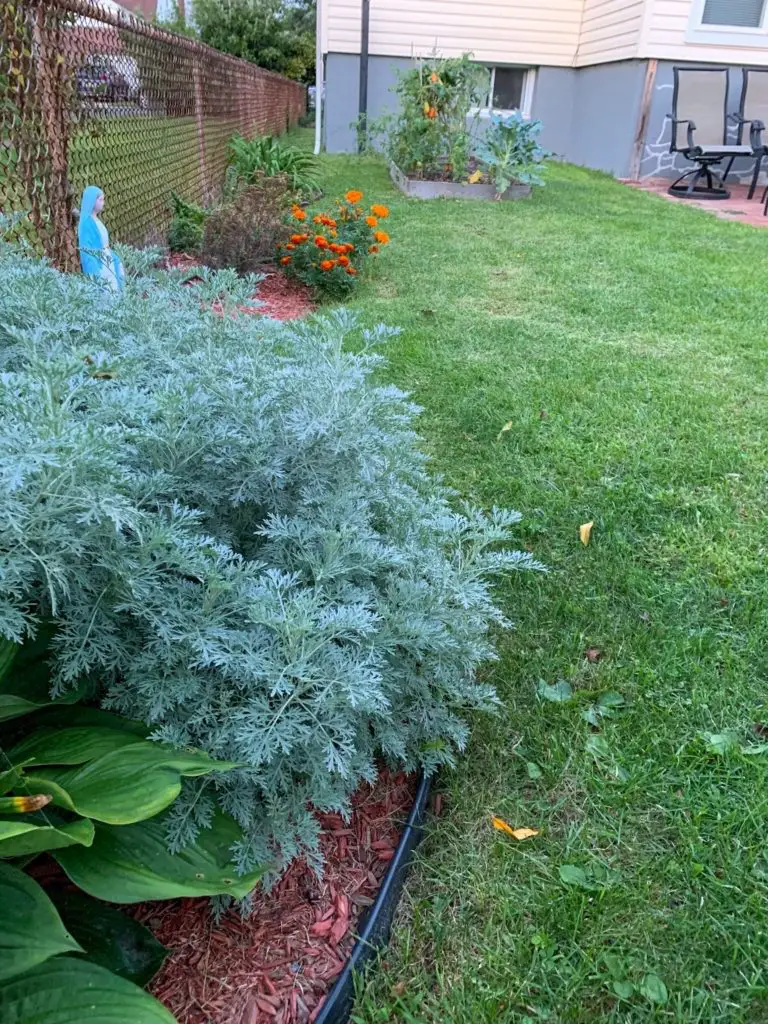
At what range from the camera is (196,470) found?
4.71 feet

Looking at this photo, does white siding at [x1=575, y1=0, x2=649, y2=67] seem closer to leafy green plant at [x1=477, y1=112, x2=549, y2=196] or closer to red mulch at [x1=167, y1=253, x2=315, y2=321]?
leafy green plant at [x1=477, y1=112, x2=549, y2=196]

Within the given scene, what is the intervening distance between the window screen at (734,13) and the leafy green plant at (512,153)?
3.08m

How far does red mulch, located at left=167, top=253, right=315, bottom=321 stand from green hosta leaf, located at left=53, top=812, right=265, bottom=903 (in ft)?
12.6

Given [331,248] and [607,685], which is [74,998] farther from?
[331,248]

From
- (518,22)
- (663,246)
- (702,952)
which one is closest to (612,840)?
(702,952)

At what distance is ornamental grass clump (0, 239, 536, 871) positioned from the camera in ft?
3.66

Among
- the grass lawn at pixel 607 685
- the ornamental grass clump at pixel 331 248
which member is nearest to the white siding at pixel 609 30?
the ornamental grass clump at pixel 331 248

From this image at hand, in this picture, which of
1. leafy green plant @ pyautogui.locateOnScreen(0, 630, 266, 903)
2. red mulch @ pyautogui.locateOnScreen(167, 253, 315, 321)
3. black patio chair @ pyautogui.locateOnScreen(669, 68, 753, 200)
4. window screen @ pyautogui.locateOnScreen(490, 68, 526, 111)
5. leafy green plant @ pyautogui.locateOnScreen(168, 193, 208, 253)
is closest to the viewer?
leafy green plant @ pyautogui.locateOnScreen(0, 630, 266, 903)

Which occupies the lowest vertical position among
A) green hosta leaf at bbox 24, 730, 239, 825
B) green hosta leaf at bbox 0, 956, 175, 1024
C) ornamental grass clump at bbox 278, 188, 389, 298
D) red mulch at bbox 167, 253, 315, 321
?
green hosta leaf at bbox 0, 956, 175, 1024

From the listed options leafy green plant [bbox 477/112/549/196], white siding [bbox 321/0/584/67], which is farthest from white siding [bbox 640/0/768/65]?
white siding [bbox 321/0/584/67]

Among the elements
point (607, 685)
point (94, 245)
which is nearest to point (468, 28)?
point (94, 245)

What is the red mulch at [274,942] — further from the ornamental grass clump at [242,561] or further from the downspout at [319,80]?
the downspout at [319,80]

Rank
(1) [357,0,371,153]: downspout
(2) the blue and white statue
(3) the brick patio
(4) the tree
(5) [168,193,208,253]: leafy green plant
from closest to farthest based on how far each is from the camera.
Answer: (2) the blue and white statue < (5) [168,193,208,253]: leafy green plant < (3) the brick patio < (1) [357,0,371,153]: downspout < (4) the tree

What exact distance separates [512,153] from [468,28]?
4.34 meters
